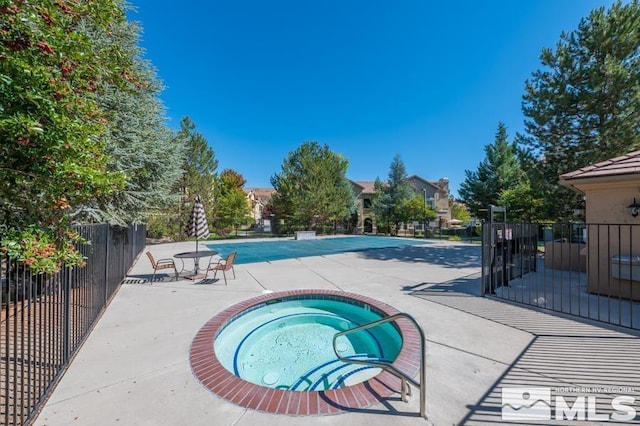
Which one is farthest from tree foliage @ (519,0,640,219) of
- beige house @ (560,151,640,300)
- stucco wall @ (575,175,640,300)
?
stucco wall @ (575,175,640,300)

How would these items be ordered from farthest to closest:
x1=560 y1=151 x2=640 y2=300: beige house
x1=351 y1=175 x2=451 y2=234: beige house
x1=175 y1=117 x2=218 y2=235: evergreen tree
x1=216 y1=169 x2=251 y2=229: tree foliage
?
1. x1=351 y1=175 x2=451 y2=234: beige house
2. x1=216 y1=169 x2=251 y2=229: tree foliage
3. x1=175 y1=117 x2=218 y2=235: evergreen tree
4. x1=560 y1=151 x2=640 y2=300: beige house

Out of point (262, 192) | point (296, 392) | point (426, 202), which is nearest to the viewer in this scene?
point (296, 392)

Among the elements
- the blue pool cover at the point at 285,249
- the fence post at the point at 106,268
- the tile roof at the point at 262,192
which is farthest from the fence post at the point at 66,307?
the tile roof at the point at 262,192

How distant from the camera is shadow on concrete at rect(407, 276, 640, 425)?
2.67m

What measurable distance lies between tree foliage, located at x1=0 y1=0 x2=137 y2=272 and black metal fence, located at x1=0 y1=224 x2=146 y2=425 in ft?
1.38

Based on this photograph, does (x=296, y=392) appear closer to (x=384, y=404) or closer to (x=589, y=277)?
(x=384, y=404)

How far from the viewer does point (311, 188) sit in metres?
29.4

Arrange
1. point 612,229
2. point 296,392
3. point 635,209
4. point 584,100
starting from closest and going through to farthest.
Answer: point 296,392
point 635,209
point 612,229
point 584,100

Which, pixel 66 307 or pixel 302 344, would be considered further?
pixel 302 344

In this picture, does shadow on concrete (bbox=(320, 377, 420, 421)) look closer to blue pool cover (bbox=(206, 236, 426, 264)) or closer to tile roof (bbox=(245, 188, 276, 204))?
blue pool cover (bbox=(206, 236, 426, 264))

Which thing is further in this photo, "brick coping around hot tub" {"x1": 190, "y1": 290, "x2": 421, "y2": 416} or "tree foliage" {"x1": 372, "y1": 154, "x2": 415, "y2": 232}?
"tree foliage" {"x1": 372, "y1": 154, "x2": 415, "y2": 232}

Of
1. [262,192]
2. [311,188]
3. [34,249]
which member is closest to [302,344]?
[34,249]

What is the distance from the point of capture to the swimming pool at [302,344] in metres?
3.94

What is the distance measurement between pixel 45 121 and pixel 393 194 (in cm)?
3191
